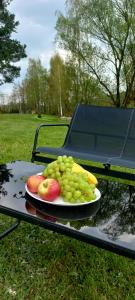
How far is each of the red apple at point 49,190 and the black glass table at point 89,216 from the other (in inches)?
1.7

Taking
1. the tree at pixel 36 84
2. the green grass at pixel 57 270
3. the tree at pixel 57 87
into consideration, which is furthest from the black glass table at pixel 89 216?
the tree at pixel 36 84

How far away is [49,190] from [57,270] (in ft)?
1.87

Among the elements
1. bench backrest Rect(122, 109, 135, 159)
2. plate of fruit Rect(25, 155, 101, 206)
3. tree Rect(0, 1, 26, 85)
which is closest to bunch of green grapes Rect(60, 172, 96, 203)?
plate of fruit Rect(25, 155, 101, 206)

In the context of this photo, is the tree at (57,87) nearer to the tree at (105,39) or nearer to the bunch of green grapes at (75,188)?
the tree at (105,39)

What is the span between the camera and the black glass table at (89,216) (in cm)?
106

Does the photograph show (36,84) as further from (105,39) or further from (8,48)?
(105,39)

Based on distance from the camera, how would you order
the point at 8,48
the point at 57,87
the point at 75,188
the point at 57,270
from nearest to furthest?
the point at 75,188 < the point at 57,270 < the point at 8,48 < the point at 57,87

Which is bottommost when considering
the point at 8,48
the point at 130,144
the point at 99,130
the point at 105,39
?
the point at 130,144

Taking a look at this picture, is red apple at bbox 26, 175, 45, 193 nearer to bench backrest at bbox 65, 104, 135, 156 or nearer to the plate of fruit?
the plate of fruit

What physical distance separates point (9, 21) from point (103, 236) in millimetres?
11431

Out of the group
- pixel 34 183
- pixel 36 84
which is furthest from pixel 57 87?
pixel 34 183

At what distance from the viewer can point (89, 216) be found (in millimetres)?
1271

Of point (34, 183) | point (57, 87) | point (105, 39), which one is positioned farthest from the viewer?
point (57, 87)

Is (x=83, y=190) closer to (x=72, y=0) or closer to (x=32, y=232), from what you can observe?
(x=32, y=232)
